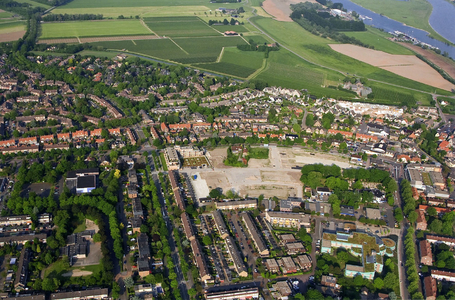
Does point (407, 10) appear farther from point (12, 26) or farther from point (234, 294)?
point (234, 294)

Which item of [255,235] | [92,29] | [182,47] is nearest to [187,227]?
[255,235]

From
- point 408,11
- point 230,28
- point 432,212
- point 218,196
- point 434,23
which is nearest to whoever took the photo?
point 432,212

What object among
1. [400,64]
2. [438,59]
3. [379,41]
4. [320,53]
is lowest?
[320,53]

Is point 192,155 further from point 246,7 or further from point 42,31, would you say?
point 246,7

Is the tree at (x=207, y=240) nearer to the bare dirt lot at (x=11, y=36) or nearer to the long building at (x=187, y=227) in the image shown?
the long building at (x=187, y=227)

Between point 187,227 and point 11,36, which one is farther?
point 11,36

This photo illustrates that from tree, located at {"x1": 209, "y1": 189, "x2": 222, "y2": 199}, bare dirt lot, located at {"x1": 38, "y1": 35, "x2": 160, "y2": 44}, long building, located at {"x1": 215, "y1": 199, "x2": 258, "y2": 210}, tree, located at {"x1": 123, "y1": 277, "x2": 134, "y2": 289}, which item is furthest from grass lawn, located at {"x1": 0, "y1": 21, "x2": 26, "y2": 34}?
tree, located at {"x1": 123, "y1": 277, "x2": 134, "y2": 289}

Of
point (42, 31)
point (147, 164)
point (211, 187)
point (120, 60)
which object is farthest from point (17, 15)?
point (211, 187)
